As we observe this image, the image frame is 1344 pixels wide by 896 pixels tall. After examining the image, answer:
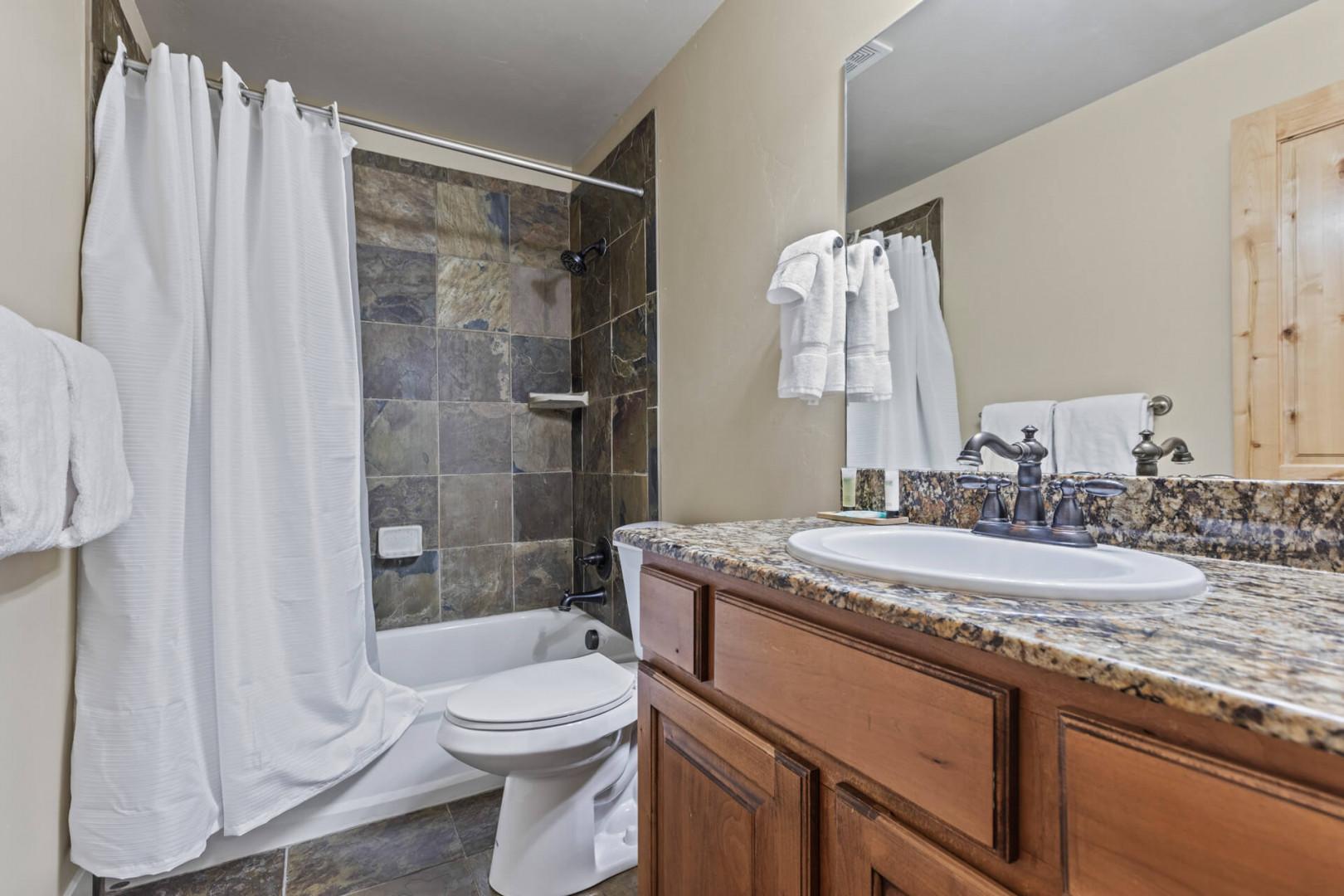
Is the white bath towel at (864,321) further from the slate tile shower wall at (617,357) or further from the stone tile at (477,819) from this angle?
the stone tile at (477,819)

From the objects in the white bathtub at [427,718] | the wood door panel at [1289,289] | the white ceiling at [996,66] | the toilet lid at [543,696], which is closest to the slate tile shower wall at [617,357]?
the white bathtub at [427,718]

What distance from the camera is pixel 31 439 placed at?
923 millimetres

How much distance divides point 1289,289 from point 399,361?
256 cm

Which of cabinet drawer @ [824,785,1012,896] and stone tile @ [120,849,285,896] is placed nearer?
cabinet drawer @ [824,785,1012,896]

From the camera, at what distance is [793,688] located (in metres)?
0.73

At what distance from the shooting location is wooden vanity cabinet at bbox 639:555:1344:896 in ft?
1.23

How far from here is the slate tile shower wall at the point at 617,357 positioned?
2232 millimetres

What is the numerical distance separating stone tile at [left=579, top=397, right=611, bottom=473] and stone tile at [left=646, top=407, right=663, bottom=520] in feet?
1.14

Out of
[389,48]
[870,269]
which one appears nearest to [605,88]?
[389,48]

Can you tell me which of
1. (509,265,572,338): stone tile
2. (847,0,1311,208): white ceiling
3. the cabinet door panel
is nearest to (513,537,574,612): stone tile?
(509,265,572,338): stone tile

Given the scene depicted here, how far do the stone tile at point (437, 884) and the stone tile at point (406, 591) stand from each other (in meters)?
1.08

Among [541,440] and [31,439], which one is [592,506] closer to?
[541,440]

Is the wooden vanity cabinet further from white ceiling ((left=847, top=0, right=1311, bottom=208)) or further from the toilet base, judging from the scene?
white ceiling ((left=847, top=0, right=1311, bottom=208))

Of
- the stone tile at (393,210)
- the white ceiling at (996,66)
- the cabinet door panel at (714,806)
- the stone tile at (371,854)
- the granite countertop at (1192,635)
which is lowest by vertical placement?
the stone tile at (371,854)
